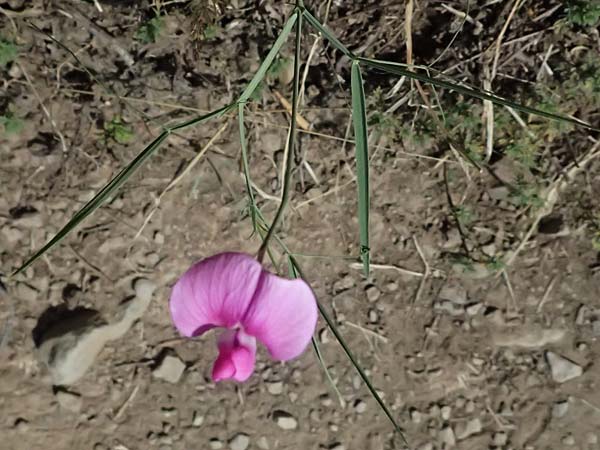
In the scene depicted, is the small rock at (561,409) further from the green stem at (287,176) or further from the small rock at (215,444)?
the green stem at (287,176)

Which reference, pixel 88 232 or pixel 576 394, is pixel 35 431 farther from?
pixel 576 394

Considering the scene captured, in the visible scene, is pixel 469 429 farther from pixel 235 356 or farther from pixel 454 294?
pixel 235 356

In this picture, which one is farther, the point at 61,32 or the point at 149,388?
the point at 149,388

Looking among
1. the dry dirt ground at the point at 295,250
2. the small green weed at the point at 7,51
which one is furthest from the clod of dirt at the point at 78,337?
the small green weed at the point at 7,51

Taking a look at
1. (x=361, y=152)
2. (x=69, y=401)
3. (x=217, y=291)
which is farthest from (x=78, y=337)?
(x=361, y=152)

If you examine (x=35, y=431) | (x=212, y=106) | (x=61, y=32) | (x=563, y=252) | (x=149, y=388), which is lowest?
(x=35, y=431)

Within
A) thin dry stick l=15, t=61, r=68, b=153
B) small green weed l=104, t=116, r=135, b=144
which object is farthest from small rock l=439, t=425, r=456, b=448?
thin dry stick l=15, t=61, r=68, b=153

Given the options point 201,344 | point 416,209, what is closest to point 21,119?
point 201,344

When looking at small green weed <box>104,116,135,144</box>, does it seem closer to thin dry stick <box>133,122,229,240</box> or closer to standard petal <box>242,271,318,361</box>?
thin dry stick <box>133,122,229,240</box>
